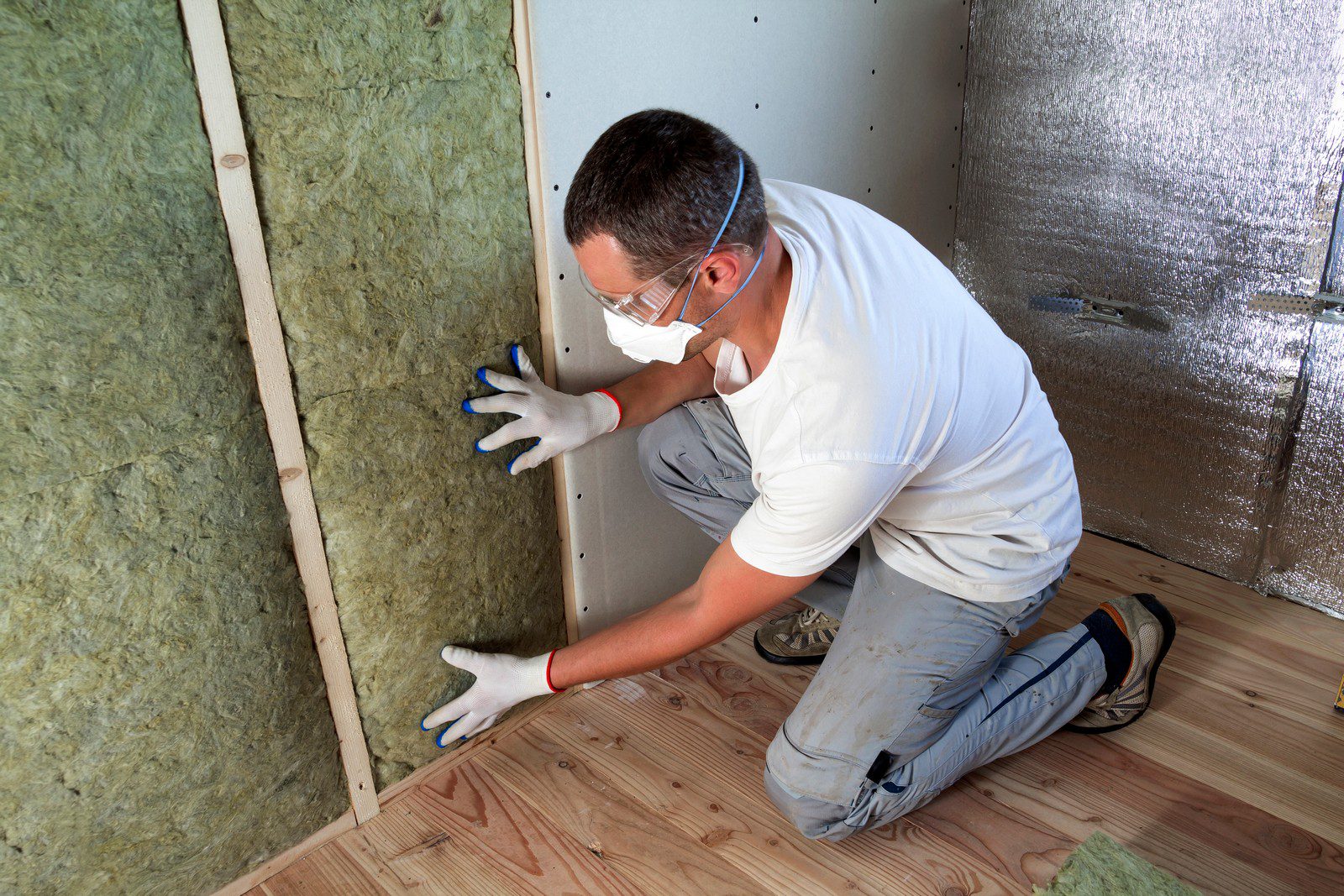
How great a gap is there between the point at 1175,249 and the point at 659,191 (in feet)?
4.66

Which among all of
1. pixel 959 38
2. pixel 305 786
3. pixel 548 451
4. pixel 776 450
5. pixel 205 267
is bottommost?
pixel 305 786

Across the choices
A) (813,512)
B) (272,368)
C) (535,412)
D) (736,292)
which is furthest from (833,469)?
(272,368)

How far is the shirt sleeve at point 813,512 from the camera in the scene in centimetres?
118

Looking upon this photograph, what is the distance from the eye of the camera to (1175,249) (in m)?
1.96

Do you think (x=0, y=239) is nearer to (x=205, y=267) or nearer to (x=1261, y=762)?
(x=205, y=267)

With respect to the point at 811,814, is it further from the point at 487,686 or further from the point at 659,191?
the point at 659,191

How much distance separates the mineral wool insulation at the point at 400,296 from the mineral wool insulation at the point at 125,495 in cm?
9

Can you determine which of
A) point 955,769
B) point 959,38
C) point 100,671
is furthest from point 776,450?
point 959,38

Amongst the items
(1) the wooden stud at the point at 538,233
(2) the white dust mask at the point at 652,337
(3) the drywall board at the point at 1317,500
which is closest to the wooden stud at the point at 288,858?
(1) the wooden stud at the point at 538,233

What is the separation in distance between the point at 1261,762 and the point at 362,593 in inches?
60.7

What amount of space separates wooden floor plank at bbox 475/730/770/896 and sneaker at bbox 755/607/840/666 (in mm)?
460

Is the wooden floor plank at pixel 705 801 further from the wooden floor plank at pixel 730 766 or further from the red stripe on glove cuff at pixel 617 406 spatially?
the red stripe on glove cuff at pixel 617 406

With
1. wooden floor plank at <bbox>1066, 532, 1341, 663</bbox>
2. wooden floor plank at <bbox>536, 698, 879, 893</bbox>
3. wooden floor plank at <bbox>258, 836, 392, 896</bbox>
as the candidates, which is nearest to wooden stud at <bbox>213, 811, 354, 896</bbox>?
wooden floor plank at <bbox>258, 836, 392, 896</bbox>

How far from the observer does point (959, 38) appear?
2.15m
